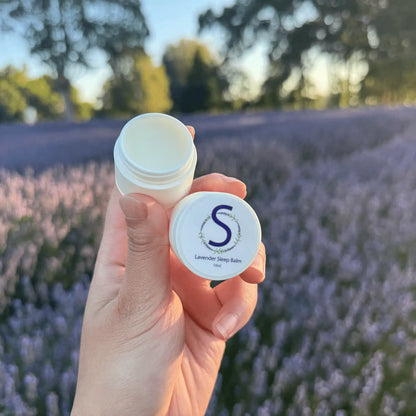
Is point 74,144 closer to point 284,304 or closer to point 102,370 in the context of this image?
point 284,304

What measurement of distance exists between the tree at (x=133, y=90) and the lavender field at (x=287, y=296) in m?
29.8

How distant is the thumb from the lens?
3.38 ft

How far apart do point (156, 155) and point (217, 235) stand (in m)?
0.28

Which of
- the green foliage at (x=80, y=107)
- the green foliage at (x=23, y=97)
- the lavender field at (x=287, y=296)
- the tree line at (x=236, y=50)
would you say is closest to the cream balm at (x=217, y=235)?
the lavender field at (x=287, y=296)

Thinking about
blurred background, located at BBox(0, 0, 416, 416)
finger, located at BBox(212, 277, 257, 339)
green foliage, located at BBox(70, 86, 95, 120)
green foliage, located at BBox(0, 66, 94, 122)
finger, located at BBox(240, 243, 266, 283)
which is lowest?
green foliage, located at BBox(70, 86, 95, 120)

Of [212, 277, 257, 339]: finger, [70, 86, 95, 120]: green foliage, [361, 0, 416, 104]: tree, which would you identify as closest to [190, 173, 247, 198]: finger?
[212, 277, 257, 339]: finger

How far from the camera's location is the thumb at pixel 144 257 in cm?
103

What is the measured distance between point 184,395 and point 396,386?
98cm

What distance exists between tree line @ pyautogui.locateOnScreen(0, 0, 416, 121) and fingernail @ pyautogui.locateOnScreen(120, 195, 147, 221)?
85.5 ft

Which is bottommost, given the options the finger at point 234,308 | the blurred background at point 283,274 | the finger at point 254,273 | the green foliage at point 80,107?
the green foliage at point 80,107

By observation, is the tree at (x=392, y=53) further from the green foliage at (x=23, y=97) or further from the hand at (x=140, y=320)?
the hand at (x=140, y=320)

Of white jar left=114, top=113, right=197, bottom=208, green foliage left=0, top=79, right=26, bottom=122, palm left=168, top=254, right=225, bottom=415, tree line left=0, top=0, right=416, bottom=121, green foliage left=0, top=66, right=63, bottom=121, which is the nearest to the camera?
white jar left=114, top=113, right=197, bottom=208

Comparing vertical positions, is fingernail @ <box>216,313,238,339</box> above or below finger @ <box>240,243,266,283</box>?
below

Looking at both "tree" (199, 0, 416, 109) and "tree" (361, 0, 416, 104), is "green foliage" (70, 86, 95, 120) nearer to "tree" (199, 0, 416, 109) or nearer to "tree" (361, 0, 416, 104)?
"tree" (199, 0, 416, 109)
